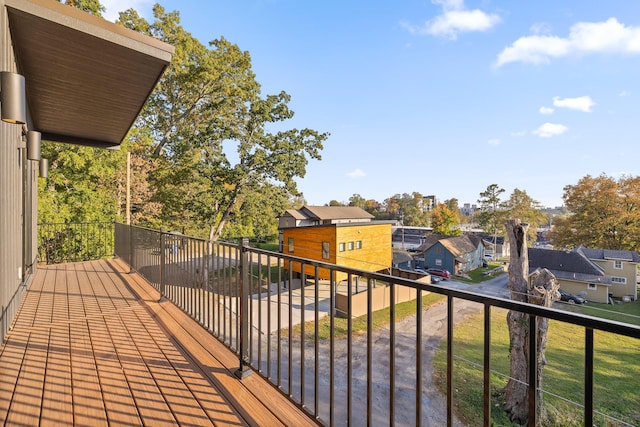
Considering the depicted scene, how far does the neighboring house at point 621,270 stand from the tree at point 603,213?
8.29 feet

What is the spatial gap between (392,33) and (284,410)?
57.5 ft

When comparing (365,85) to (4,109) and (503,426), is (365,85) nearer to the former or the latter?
(503,426)

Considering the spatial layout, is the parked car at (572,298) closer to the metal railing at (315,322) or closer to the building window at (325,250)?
the building window at (325,250)

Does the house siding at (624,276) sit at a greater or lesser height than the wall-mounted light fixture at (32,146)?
lesser

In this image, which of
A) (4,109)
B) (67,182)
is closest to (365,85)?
(67,182)

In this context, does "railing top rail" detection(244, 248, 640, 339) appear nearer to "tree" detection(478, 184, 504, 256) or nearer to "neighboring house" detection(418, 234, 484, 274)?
"neighboring house" detection(418, 234, 484, 274)

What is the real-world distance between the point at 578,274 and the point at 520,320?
1918 centimetres

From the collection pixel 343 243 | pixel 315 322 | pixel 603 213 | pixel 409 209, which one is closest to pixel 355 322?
pixel 343 243

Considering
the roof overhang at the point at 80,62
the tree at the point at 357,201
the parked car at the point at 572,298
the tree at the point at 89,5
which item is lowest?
the parked car at the point at 572,298

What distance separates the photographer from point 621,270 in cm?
1984

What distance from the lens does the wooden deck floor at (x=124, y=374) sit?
1.59 m

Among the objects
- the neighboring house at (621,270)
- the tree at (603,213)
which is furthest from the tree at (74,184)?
the tree at (603,213)

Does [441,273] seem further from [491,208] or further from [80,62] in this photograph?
[80,62]

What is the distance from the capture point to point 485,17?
48.7 feet
